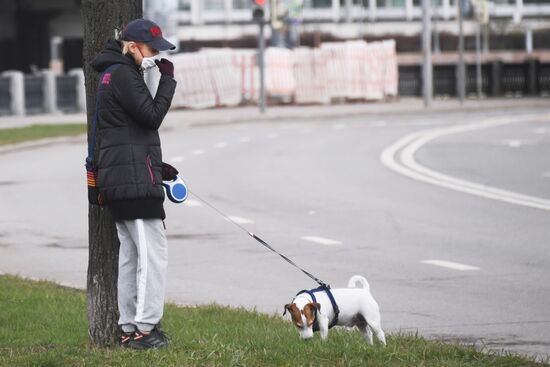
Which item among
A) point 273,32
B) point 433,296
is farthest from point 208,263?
point 273,32

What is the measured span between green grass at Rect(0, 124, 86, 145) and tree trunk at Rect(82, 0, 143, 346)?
22447mm

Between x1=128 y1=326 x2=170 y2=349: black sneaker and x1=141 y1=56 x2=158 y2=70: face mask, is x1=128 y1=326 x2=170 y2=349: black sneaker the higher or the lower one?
the lower one

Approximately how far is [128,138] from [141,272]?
2.23 feet

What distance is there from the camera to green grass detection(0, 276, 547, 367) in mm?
7309

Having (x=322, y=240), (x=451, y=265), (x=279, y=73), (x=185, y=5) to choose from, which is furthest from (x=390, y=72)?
(x=185, y=5)

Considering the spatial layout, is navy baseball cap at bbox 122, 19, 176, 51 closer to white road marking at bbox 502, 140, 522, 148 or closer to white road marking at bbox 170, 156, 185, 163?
white road marking at bbox 170, 156, 185, 163

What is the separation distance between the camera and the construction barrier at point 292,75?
45906 mm

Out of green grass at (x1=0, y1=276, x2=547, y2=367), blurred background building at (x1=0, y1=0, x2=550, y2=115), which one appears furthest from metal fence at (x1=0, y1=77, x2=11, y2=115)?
green grass at (x1=0, y1=276, x2=547, y2=367)

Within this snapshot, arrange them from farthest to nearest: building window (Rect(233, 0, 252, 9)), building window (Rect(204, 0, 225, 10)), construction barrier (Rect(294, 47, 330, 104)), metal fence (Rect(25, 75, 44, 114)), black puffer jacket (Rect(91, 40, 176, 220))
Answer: building window (Rect(233, 0, 252, 9)) → building window (Rect(204, 0, 225, 10)) → construction barrier (Rect(294, 47, 330, 104)) → metal fence (Rect(25, 75, 44, 114)) → black puffer jacket (Rect(91, 40, 176, 220))

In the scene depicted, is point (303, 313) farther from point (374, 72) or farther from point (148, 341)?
point (374, 72)

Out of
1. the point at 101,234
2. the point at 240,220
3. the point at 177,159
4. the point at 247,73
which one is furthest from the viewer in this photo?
the point at 247,73

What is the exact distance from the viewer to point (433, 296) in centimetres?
1126

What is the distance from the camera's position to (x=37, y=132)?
33.2 m

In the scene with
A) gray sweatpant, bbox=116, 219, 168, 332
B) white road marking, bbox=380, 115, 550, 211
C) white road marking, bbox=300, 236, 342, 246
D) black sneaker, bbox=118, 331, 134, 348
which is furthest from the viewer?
white road marking, bbox=380, 115, 550, 211
